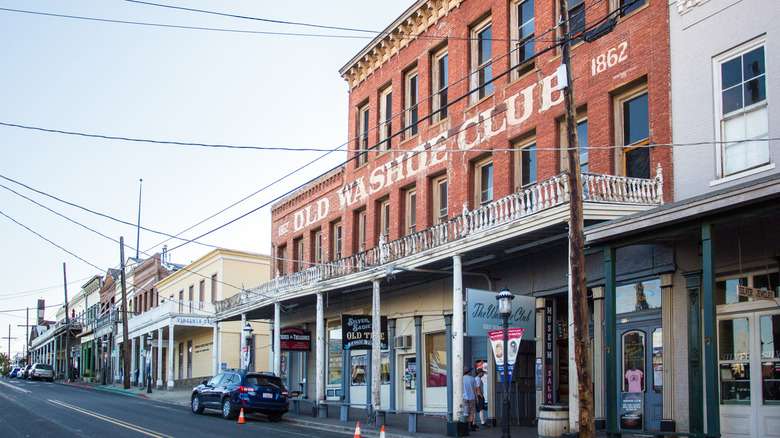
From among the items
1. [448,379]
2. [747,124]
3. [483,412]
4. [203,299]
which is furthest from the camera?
[203,299]

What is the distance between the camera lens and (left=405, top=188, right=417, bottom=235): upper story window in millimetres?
26047

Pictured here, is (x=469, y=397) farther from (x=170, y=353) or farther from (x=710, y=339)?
(x=170, y=353)

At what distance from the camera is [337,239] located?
30891 mm

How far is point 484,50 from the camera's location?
2341 cm

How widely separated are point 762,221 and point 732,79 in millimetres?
3246

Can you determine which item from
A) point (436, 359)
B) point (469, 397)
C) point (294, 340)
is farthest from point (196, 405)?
point (469, 397)

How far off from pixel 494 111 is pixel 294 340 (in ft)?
42.8

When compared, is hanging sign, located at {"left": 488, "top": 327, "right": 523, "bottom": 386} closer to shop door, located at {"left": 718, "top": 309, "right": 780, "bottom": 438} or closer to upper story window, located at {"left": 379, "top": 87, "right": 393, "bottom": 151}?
shop door, located at {"left": 718, "top": 309, "right": 780, "bottom": 438}

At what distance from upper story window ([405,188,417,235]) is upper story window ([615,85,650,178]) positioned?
30.1ft

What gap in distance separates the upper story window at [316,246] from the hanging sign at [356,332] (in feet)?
27.7

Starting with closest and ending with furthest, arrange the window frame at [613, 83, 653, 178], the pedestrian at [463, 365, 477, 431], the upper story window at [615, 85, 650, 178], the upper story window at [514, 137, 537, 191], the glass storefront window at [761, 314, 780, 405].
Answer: the glass storefront window at [761, 314, 780, 405], the upper story window at [615, 85, 650, 178], the window frame at [613, 83, 653, 178], the pedestrian at [463, 365, 477, 431], the upper story window at [514, 137, 537, 191]

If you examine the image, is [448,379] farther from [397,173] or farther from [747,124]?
[747,124]

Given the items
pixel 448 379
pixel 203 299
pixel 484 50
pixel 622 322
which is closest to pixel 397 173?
pixel 484 50

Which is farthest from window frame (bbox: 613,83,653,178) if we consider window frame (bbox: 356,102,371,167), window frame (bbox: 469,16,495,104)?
window frame (bbox: 356,102,371,167)
